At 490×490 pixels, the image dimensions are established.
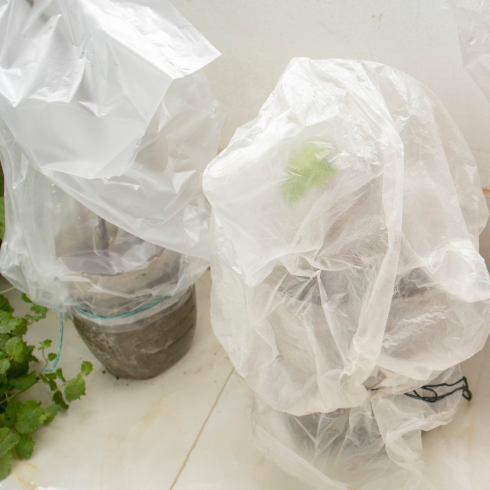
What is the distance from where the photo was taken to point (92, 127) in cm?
48

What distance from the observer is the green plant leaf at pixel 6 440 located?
0.61 m

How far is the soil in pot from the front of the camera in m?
0.65

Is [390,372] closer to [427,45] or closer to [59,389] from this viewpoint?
[427,45]

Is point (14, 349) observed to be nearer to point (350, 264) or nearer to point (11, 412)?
point (11, 412)

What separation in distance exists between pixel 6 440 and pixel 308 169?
0.57 m

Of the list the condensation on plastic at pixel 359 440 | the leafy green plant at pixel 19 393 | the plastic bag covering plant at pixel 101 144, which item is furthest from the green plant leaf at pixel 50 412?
the condensation on plastic at pixel 359 440

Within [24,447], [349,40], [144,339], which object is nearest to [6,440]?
[24,447]

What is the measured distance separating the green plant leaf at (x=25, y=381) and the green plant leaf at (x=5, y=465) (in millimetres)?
99

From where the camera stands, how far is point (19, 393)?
2.40 ft

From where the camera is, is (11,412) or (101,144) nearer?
(101,144)

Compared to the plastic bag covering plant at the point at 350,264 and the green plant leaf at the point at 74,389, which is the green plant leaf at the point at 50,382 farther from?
the plastic bag covering plant at the point at 350,264

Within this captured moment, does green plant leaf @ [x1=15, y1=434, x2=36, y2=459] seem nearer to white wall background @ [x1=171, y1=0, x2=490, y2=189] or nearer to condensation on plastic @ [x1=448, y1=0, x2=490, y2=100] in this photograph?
white wall background @ [x1=171, y1=0, x2=490, y2=189]

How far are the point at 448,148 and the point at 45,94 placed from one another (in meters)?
0.43

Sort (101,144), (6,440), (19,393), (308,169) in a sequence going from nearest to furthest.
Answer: (308,169), (101,144), (6,440), (19,393)
